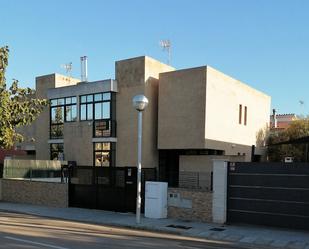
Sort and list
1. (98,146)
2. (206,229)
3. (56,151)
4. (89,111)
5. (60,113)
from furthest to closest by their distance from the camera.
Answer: (56,151) → (60,113) → (89,111) → (98,146) → (206,229)

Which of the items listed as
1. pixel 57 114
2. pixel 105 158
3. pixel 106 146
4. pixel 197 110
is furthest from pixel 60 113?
pixel 197 110

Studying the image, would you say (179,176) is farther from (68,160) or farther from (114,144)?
(68,160)

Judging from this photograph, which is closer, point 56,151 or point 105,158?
point 105,158

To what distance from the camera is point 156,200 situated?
1738cm

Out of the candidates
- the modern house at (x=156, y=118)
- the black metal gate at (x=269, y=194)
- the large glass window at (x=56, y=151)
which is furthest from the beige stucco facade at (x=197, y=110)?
the black metal gate at (x=269, y=194)

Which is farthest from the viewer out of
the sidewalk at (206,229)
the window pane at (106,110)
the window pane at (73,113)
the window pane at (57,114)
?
the window pane at (57,114)

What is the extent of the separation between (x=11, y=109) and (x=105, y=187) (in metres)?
7.34

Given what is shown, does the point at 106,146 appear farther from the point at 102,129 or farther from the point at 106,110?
the point at 106,110

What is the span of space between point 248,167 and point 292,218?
221 cm

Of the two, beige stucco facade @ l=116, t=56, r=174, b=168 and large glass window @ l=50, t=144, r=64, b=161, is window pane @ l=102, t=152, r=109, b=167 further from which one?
large glass window @ l=50, t=144, r=64, b=161

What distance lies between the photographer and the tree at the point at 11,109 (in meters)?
23.2

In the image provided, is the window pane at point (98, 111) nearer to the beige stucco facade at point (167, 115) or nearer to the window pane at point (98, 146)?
the beige stucco facade at point (167, 115)

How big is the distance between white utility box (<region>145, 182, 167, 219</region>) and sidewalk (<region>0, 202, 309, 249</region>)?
50 centimetres

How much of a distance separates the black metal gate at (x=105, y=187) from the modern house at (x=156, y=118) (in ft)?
40.2
